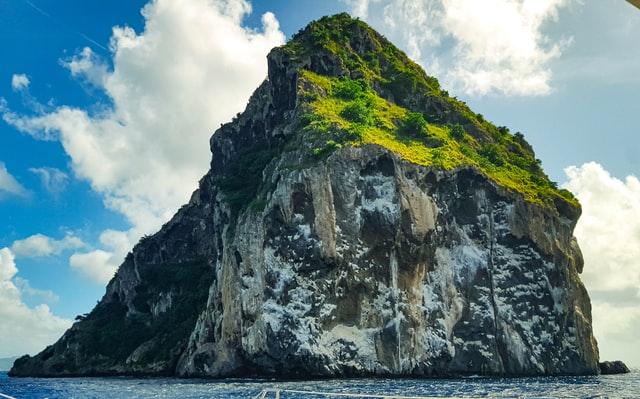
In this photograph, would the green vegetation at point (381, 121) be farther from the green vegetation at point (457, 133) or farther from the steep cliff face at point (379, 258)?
the steep cliff face at point (379, 258)

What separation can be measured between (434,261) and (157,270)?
5421cm

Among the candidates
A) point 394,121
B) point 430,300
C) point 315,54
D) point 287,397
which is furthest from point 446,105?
point 287,397

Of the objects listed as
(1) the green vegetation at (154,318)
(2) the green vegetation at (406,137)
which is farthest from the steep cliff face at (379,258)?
(1) the green vegetation at (154,318)

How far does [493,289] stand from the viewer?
59.4m

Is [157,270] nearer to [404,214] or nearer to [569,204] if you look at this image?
[404,214]

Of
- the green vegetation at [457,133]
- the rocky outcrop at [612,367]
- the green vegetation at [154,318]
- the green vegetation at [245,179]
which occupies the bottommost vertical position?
the rocky outcrop at [612,367]

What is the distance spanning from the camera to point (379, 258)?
182 feet

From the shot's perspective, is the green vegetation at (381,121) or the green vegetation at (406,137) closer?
the green vegetation at (406,137)

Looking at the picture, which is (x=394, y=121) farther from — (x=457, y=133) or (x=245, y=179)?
(x=245, y=179)

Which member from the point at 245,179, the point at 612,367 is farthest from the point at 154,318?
the point at 612,367

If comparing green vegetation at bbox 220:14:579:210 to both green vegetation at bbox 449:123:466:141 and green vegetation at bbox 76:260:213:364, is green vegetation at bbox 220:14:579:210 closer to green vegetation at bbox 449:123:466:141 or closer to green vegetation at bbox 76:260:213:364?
green vegetation at bbox 449:123:466:141

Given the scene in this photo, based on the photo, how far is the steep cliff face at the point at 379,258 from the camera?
173ft

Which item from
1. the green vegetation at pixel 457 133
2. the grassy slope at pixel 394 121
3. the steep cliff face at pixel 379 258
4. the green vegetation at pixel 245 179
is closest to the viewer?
the steep cliff face at pixel 379 258

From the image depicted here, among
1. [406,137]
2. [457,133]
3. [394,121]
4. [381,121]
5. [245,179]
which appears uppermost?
[394,121]
